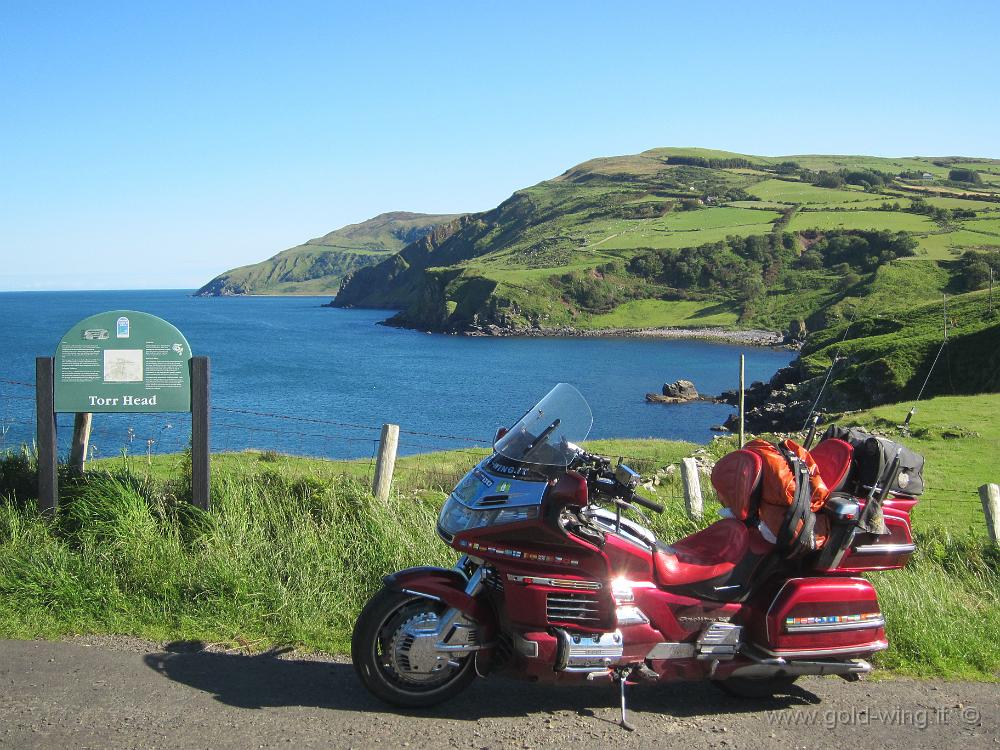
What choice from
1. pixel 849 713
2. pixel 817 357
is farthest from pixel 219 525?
pixel 817 357

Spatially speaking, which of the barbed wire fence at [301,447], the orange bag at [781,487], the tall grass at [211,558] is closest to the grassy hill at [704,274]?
the barbed wire fence at [301,447]

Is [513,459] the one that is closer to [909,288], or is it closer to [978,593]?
[978,593]

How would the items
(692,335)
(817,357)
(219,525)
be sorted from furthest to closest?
1. (692,335)
2. (817,357)
3. (219,525)

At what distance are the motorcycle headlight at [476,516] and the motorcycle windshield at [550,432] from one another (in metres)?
0.28

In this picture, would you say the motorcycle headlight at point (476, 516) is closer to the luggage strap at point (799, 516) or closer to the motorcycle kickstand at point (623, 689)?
the motorcycle kickstand at point (623, 689)

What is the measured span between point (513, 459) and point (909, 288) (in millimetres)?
124202

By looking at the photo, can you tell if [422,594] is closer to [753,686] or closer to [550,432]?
[550,432]

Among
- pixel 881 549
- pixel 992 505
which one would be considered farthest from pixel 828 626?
pixel 992 505

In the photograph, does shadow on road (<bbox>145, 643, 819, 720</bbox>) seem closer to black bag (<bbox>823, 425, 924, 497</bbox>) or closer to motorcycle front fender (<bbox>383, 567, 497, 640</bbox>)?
motorcycle front fender (<bbox>383, 567, 497, 640</bbox>)

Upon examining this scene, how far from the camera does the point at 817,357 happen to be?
70.6 m

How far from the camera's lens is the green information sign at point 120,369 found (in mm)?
7617

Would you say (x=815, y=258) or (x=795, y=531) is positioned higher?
(x=815, y=258)

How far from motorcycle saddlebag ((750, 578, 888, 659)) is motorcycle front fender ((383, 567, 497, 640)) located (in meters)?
1.53

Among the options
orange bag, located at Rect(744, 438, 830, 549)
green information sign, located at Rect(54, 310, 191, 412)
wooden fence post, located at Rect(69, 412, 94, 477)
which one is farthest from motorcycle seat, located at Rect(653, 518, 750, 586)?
wooden fence post, located at Rect(69, 412, 94, 477)
